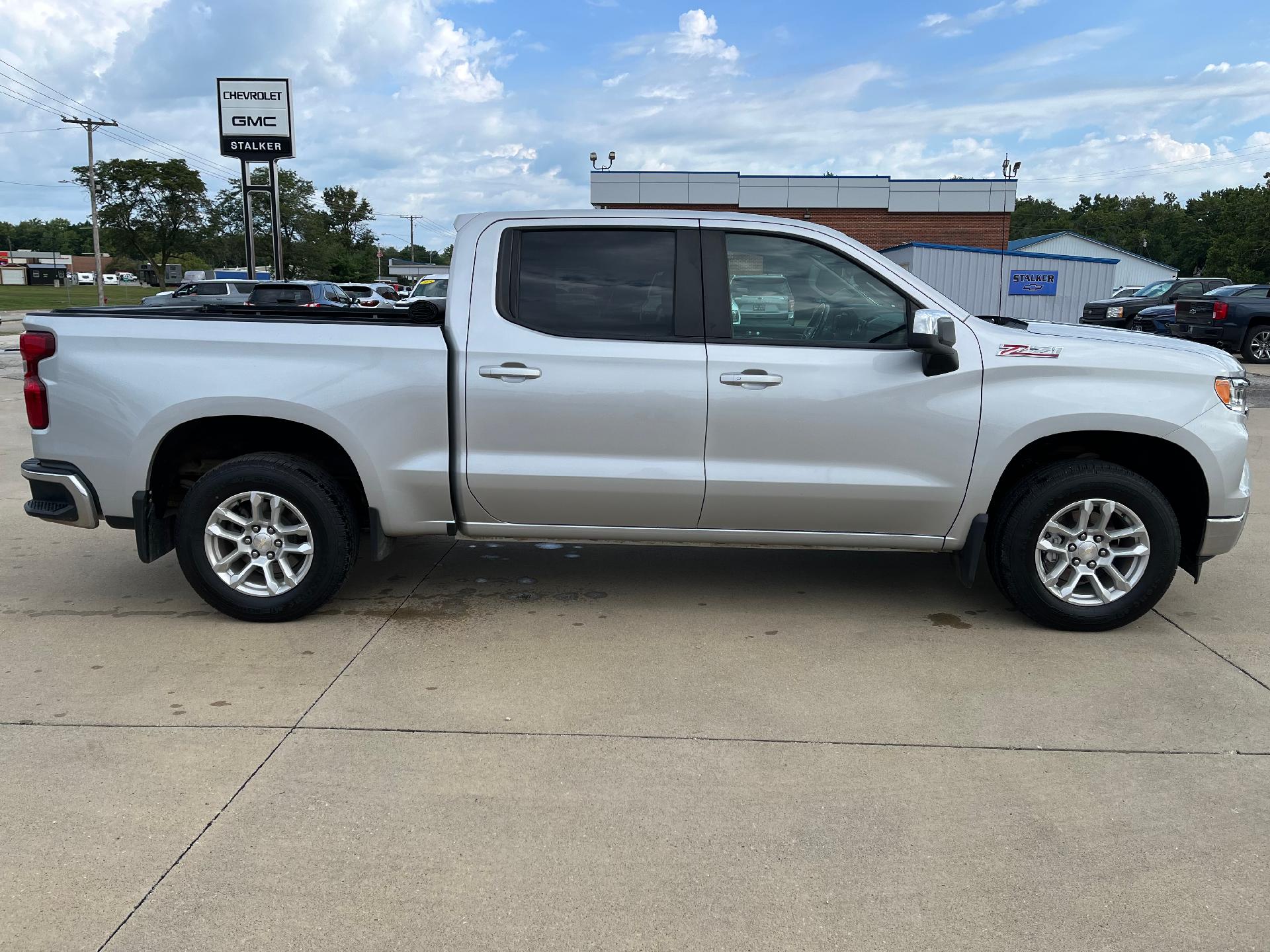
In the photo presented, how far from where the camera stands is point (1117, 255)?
62688 mm

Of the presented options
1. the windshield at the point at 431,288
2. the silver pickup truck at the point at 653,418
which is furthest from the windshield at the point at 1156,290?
the silver pickup truck at the point at 653,418

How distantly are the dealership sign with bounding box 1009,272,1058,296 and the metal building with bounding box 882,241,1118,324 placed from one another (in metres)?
0.02

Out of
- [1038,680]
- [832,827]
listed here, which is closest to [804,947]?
[832,827]

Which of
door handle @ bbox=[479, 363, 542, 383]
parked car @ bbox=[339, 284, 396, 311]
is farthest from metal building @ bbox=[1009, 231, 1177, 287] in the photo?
door handle @ bbox=[479, 363, 542, 383]

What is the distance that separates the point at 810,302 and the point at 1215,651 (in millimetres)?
2449

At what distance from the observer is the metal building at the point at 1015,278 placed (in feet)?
103

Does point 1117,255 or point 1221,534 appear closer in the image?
point 1221,534

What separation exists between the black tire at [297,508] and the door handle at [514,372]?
0.97 metres

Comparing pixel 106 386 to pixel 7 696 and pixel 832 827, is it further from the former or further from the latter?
pixel 832 827

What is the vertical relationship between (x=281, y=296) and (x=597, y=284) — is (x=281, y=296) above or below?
below

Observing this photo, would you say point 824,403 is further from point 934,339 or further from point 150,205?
point 150,205

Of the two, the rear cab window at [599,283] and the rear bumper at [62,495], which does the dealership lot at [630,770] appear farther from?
the rear cab window at [599,283]

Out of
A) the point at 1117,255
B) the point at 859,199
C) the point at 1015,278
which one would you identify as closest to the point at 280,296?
the point at 1015,278

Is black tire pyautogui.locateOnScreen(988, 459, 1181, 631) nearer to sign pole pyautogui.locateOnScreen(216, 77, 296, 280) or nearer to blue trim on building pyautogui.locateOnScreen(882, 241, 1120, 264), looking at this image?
blue trim on building pyautogui.locateOnScreen(882, 241, 1120, 264)
